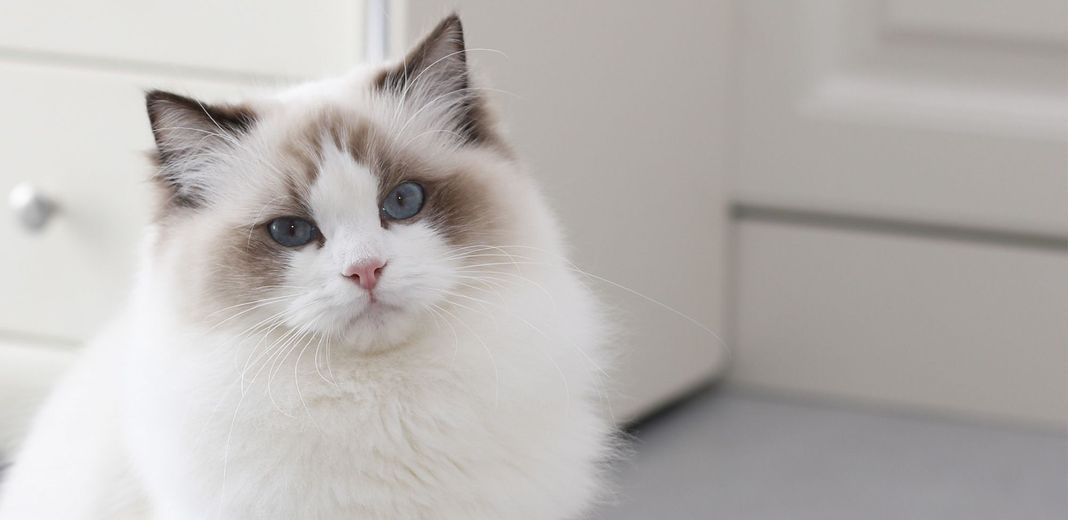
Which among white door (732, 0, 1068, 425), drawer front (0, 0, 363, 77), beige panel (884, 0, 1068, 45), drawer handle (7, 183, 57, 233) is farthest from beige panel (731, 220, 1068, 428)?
drawer handle (7, 183, 57, 233)

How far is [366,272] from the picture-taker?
0.76 meters

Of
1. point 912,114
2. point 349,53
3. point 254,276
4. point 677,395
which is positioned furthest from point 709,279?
point 254,276

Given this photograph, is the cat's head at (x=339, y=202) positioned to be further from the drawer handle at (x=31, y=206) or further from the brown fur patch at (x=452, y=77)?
the drawer handle at (x=31, y=206)

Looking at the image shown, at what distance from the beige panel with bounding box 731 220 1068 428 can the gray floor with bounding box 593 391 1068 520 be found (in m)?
0.04

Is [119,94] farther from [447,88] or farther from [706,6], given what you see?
[706,6]

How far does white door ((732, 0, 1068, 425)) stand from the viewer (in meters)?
1.50

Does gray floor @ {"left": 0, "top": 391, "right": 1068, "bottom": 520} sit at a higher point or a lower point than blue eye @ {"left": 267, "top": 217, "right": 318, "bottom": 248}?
lower

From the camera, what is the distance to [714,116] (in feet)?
5.12

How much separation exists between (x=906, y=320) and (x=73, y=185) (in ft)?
3.40

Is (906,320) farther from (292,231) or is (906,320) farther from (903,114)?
(292,231)

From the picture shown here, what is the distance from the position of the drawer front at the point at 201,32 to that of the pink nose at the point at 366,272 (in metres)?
0.37

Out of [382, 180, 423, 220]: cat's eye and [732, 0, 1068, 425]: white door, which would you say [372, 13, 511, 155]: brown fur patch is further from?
[732, 0, 1068, 425]: white door

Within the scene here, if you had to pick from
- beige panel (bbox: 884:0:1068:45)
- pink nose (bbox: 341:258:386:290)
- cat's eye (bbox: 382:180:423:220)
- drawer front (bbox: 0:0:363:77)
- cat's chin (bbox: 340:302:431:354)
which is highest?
drawer front (bbox: 0:0:363:77)

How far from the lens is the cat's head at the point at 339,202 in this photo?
2.56 feet
